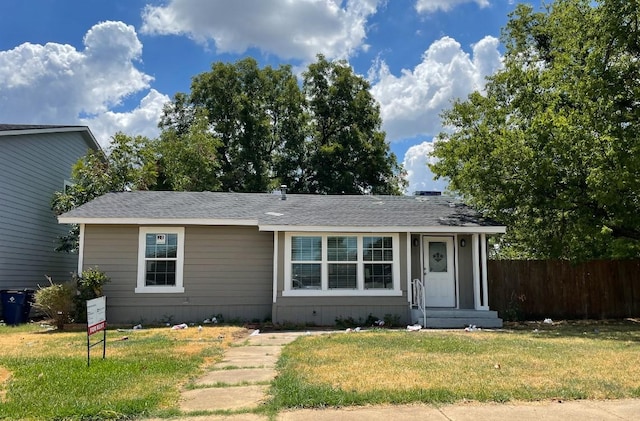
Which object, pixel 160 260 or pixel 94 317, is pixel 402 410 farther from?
pixel 160 260

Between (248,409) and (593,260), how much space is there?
44.4 ft

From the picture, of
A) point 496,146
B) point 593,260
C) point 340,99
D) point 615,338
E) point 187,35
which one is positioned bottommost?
point 615,338

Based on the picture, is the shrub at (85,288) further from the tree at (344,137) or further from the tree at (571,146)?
the tree at (344,137)

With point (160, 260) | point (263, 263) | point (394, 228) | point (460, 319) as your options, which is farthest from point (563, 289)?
point (160, 260)

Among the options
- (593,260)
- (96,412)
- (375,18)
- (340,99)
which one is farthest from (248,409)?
(340,99)

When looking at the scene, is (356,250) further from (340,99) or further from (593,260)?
(340,99)

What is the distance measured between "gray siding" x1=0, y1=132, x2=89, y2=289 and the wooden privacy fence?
45.9ft

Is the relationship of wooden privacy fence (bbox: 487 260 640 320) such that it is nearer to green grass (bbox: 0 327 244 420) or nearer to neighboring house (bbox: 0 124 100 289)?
green grass (bbox: 0 327 244 420)

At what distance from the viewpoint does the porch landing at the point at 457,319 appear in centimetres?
1226

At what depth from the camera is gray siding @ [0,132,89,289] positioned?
14.5m

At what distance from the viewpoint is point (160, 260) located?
503 inches

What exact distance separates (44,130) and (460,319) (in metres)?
14.0

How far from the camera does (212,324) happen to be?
1249cm

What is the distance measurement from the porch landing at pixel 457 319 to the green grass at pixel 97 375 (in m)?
5.37
